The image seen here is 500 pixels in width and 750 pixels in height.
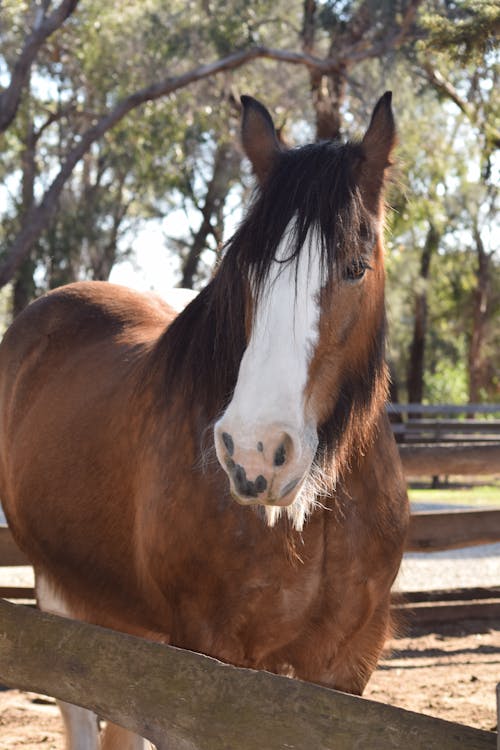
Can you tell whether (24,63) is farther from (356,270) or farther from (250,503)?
(250,503)

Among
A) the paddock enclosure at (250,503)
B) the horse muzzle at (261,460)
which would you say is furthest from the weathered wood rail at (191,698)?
the horse muzzle at (261,460)

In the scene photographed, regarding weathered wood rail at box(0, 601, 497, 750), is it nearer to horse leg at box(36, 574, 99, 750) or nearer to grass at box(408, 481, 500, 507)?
horse leg at box(36, 574, 99, 750)

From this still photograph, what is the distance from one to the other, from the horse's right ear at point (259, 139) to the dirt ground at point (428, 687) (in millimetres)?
2625

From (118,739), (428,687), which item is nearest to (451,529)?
(428,687)

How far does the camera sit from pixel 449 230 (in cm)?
2861

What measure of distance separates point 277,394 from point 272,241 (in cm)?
47

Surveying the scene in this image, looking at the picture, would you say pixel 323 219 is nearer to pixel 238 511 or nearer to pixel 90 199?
pixel 238 511

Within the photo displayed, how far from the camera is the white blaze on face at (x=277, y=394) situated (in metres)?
2.16

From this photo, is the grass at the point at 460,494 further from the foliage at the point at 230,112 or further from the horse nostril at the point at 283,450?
the horse nostril at the point at 283,450

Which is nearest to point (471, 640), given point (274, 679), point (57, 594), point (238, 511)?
point (57, 594)

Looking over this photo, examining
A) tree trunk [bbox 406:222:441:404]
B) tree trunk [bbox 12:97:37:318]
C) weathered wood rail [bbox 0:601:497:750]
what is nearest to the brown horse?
weathered wood rail [bbox 0:601:497:750]

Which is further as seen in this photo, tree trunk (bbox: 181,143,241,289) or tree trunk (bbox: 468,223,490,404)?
tree trunk (bbox: 468,223,490,404)

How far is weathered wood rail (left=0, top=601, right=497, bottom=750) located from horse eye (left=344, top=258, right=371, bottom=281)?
43.7 inches

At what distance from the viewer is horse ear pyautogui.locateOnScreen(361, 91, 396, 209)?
9.04 feet
